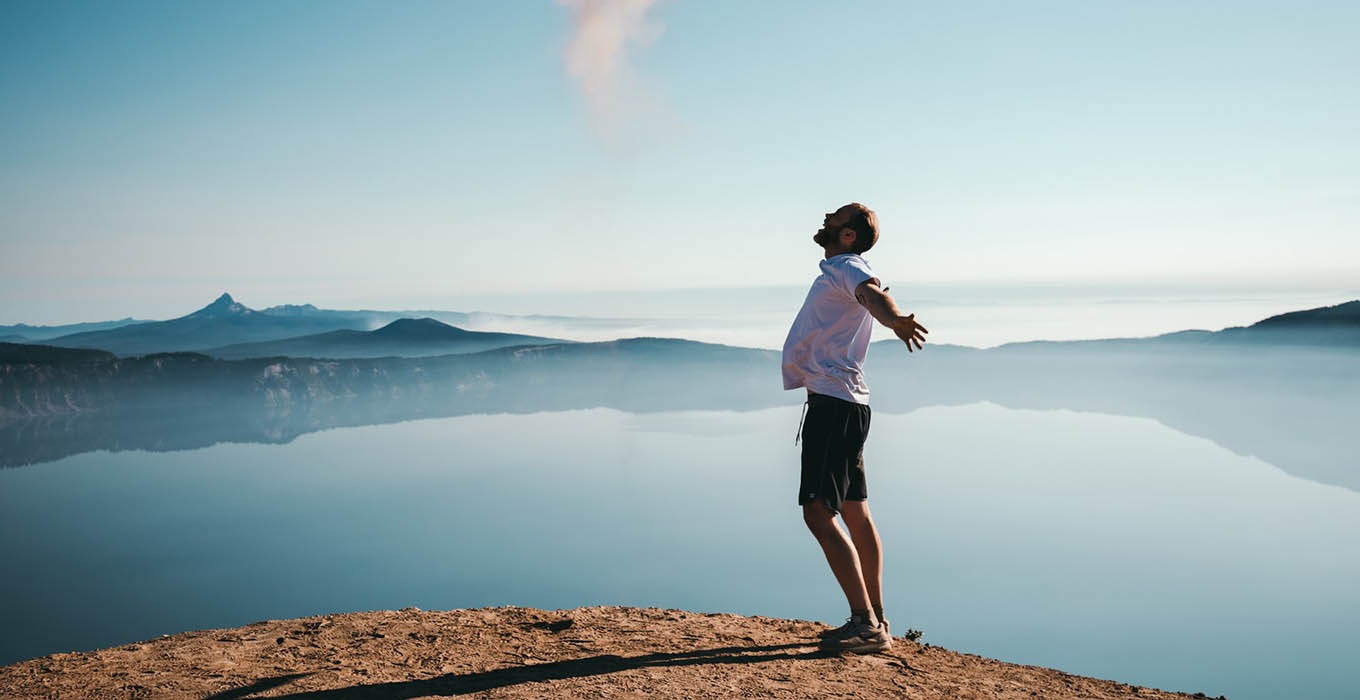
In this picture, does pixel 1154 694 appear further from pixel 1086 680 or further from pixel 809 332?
pixel 809 332

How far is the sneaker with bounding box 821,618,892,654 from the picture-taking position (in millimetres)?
4129

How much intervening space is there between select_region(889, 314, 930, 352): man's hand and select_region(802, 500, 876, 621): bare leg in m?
1.14

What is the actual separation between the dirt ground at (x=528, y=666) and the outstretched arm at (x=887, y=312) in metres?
1.88

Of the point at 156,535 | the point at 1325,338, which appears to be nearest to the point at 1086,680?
the point at 156,535

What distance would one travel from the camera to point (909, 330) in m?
3.44

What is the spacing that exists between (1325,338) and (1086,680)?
26961 cm

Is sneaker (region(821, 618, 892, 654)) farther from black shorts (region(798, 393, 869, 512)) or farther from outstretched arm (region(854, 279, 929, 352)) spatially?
outstretched arm (region(854, 279, 929, 352))

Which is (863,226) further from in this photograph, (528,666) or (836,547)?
(528,666)

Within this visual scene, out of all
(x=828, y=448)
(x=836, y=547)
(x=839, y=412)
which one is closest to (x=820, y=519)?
(x=836, y=547)

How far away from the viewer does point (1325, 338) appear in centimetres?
19875

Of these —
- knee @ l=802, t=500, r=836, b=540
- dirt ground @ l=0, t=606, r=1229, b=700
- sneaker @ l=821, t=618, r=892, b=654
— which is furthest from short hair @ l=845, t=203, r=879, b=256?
dirt ground @ l=0, t=606, r=1229, b=700

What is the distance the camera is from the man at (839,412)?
3959 mm

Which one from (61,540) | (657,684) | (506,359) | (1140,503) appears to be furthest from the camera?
(506,359)

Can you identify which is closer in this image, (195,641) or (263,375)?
(195,641)
